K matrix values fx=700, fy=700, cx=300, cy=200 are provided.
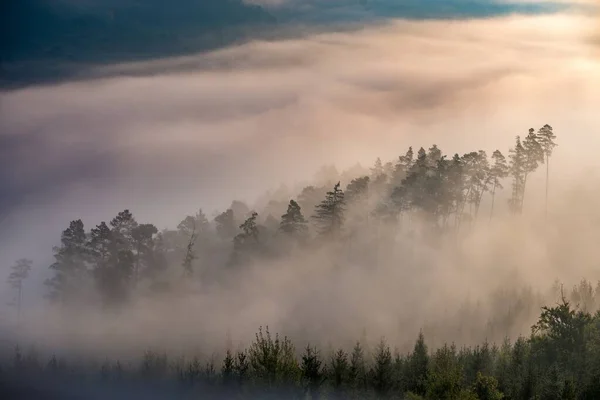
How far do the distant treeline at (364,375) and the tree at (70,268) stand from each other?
27136 millimetres

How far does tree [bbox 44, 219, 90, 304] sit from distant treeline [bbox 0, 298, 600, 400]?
89.0ft

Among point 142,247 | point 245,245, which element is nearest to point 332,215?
point 245,245

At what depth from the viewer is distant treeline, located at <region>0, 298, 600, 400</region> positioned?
214 feet

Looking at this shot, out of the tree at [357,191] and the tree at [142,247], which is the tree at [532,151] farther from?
the tree at [142,247]

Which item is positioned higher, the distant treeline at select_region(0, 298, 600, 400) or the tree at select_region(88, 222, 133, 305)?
the tree at select_region(88, 222, 133, 305)

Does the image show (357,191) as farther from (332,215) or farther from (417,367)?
(417,367)

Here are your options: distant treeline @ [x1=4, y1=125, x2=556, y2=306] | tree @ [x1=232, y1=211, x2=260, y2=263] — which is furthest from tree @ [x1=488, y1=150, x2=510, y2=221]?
tree @ [x1=232, y1=211, x2=260, y2=263]

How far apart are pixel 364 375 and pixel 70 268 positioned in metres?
107

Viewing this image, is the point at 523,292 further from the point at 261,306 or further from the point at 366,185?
the point at 261,306

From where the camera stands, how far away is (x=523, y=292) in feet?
504

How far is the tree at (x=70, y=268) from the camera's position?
168 m

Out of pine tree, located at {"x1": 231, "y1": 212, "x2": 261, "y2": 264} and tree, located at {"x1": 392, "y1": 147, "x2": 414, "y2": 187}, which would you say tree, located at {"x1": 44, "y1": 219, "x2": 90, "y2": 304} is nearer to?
pine tree, located at {"x1": 231, "y1": 212, "x2": 261, "y2": 264}

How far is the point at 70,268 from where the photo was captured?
6698 inches

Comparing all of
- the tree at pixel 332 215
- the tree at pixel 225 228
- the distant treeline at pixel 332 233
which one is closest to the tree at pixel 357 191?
the distant treeline at pixel 332 233
